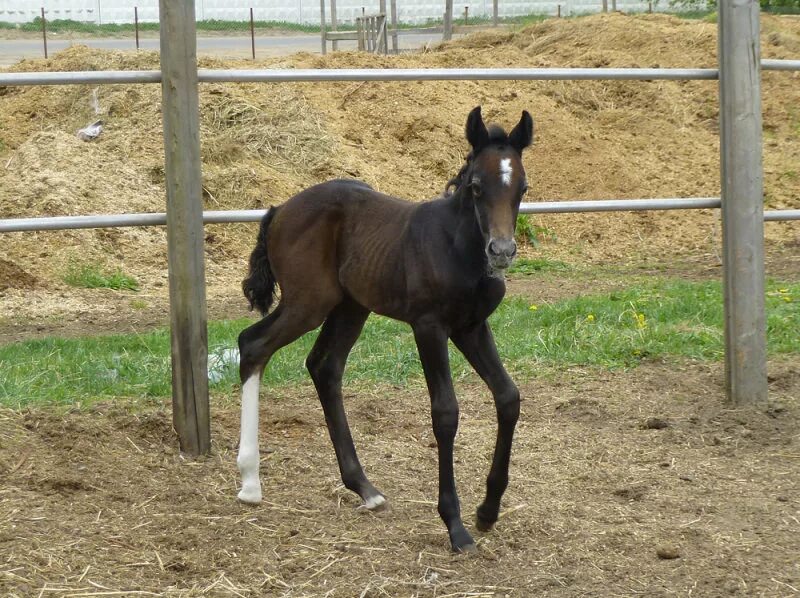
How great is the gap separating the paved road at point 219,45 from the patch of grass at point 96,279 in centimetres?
1374

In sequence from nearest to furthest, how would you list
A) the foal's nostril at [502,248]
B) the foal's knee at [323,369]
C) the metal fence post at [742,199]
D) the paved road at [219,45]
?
the foal's nostril at [502,248], the foal's knee at [323,369], the metal fence post at [742,199], the paved road at [219,45]

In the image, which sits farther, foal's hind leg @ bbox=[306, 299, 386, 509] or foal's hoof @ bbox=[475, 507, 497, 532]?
foal's hind leg @ bbox=[306, 299, 386, 509]

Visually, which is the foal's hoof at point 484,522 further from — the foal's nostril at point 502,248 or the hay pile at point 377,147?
the hay pile at point 377,147

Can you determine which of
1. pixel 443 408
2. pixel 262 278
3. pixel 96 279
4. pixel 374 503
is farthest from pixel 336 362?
pixel 96 279

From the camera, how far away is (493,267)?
350 centimetres

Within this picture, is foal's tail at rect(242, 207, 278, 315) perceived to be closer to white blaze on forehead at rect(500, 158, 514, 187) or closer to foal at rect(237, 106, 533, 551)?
foal at rect(237, 106, 533, 551)

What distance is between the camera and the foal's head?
340 cm

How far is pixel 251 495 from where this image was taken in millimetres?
Result: 4191

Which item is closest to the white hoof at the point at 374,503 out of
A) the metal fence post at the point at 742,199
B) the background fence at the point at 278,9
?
the metal fence post at the point at 742,199

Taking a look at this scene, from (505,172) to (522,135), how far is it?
0.78 feet

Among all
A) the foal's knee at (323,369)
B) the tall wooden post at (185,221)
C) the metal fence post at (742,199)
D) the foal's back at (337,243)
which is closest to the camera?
the foal's back at (337,243)

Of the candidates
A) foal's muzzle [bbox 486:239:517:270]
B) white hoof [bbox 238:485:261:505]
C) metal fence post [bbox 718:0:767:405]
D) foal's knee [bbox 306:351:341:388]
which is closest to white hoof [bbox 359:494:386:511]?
white hoof [bbox 238:485:261:505]

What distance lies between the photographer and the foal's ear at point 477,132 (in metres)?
3.59

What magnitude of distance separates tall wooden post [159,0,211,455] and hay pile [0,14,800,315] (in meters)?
5.38
